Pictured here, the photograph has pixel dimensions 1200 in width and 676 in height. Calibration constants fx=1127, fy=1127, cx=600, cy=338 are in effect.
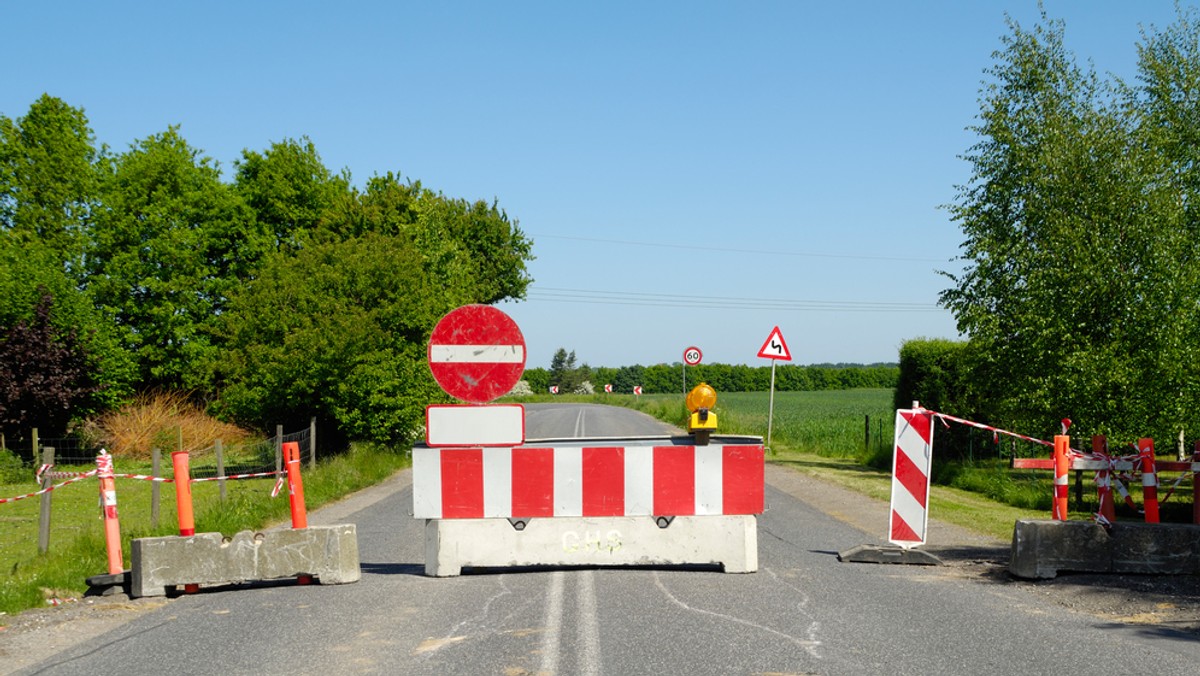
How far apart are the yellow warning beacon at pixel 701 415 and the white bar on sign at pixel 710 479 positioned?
0.40 metres

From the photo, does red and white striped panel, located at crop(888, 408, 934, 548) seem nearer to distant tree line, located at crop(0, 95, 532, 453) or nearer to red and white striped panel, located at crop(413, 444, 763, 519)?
red and white striped panel, located at crop(413, 444, 763, 519)

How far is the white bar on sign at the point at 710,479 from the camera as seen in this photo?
33.0 feet

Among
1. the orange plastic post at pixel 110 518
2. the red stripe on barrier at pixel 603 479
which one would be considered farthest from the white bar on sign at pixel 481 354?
the orange plastic post at pixel 110 518

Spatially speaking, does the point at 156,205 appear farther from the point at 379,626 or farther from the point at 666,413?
the point at 379,626

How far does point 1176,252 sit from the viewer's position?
59.6ft

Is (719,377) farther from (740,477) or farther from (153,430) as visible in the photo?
(740,477)

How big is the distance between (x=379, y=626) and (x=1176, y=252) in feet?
50.5

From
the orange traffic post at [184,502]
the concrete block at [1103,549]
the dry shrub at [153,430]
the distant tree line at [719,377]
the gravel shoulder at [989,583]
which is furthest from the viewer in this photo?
the distant tree line at [719,377]

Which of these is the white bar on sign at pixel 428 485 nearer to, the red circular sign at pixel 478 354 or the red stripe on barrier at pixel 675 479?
the red circular sign at pixel 478 354

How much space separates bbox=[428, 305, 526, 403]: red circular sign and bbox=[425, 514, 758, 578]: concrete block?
119 centimetres

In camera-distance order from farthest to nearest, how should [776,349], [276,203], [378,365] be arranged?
[276,203] < [776,349] < [378,365]

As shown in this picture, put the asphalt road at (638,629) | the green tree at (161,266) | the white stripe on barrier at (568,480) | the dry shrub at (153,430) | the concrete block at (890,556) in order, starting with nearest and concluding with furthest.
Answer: the asphalt road at (638,629) < the white stripe on barrier at (568,480) < the concrete block at (890,556) < the dry shrub at (153,430) < the green tree at (161,266)

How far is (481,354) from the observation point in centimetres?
997

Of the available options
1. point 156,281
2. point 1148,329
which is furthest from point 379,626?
point 156,281
